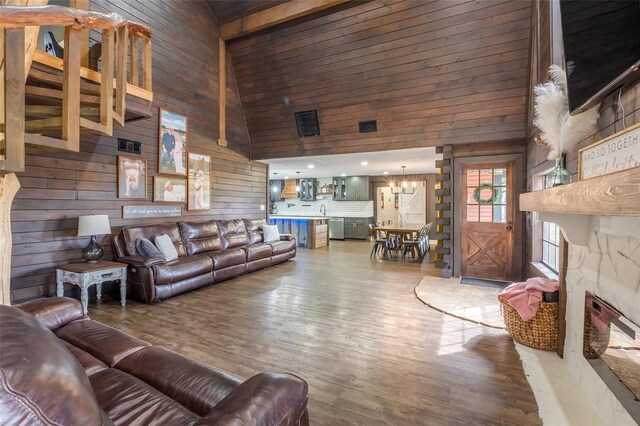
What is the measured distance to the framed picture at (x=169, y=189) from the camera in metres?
4.82

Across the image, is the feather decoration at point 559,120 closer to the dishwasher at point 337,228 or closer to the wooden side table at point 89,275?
the wooden side table at point 89,275

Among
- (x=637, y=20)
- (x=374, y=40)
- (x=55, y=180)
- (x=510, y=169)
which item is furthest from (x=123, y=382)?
(x=510, y=169)

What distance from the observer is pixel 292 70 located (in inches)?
219

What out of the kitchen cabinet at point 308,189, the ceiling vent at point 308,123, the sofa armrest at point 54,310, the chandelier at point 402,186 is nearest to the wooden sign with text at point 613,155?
the sofa armrest at point 54,310

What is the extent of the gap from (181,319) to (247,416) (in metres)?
2.71

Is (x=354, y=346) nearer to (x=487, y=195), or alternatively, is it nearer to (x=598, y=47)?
(x=598, y=47)

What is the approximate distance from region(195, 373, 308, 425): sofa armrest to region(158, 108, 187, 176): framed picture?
4680 millimetres

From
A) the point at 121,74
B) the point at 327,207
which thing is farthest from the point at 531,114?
the point at 327,207

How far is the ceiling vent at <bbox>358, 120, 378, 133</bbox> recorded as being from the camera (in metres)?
5.56

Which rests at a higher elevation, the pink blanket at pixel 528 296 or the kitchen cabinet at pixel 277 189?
the kitchen cabinet at pixel 277 189

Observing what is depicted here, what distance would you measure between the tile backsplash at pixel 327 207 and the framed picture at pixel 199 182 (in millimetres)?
5846

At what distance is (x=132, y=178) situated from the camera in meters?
4.46

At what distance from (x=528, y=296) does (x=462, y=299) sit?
55.7 inches

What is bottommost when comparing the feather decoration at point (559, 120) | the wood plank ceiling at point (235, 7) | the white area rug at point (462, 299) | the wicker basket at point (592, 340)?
the white area rug at point (462, 299)
